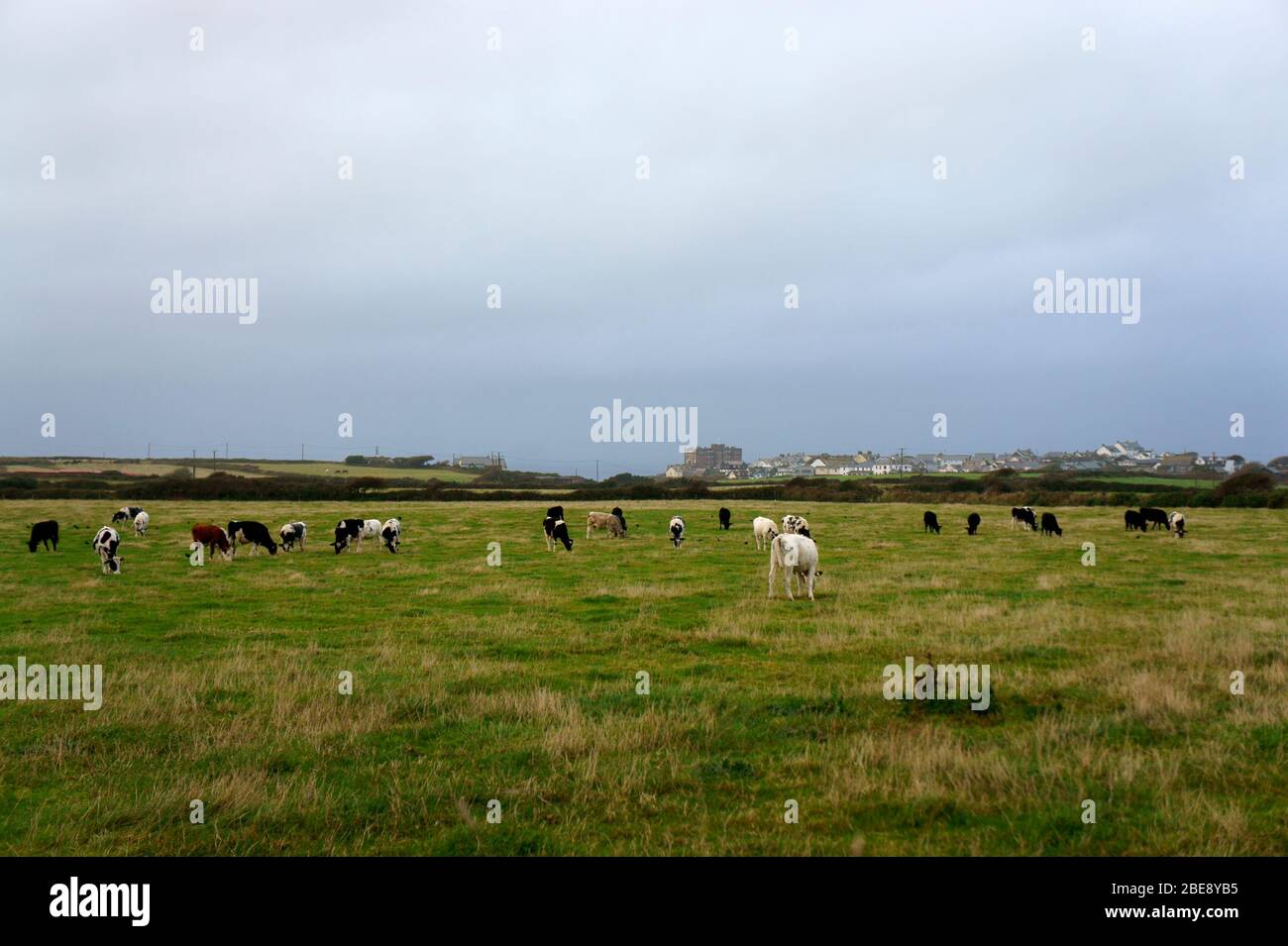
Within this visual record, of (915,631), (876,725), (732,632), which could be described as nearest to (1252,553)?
(915,631)

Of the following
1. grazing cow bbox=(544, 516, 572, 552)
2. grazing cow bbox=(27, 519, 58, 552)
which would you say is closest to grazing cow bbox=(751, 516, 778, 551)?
grazing cow bbox=(544, 516, 572, 552)

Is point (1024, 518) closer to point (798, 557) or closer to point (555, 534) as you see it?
point (555, 534)

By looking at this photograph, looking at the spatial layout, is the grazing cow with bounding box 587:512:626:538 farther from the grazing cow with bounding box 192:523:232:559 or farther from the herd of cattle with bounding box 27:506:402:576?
the grazing cow with bounding box 192:523:232:559

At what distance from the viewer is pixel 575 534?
122ft

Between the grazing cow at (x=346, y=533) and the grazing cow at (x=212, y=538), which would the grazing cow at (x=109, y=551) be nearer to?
the grazing cow at (x=212, y=538)

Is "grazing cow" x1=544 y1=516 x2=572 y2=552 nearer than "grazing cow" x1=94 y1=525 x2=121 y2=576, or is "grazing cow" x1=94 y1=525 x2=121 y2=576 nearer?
"grazing cow" x1=94 y1=525 x2=121 y2=576

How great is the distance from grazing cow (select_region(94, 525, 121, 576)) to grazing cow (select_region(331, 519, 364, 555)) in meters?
7.21

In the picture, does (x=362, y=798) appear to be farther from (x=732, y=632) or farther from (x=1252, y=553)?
(x=1252, y=553)

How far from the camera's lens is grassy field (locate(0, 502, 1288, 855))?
608cm

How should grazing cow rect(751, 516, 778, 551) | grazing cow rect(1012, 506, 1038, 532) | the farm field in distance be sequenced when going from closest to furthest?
grazing cow rect(751, 516, 778, 551) < grazing cow rect(1012, 506, 1038, 532) < the farm field in distance

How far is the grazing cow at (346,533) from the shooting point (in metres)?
30.7

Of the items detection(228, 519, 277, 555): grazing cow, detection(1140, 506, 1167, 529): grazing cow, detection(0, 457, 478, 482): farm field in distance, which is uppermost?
detection(0, 457, 478, 482): farm field in distance

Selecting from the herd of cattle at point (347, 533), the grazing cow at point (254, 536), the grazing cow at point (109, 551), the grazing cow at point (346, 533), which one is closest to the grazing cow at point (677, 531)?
the herd of cattle at point (347, 533)

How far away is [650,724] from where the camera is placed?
8.47 metres
